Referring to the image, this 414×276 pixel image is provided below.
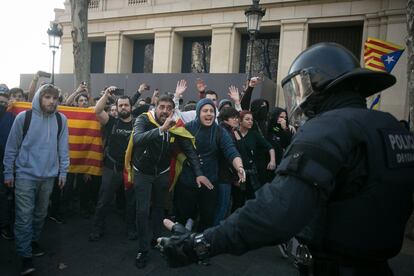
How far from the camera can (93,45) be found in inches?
781

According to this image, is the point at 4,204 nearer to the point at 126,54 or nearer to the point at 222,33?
the point at 222,33

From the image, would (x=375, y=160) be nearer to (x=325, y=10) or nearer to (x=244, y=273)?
(x=244, y=273)

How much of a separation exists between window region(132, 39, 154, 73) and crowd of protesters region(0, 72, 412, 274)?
13.9m

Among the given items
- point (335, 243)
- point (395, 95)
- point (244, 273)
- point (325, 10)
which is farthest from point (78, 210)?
point (325, 10)

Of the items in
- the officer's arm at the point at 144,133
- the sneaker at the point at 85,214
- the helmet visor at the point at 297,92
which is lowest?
the sneaker at the point at 85,214

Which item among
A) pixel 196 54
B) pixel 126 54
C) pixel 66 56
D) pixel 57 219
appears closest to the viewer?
pixel 57 219

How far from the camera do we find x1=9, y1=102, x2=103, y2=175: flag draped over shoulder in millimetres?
5586

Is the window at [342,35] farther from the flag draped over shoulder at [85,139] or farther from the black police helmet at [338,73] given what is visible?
the black police helmet at [338,73]

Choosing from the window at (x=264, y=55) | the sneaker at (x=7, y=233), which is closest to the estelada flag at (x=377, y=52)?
the sneaker at (x=7, y=233)

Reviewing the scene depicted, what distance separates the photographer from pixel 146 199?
396 cm

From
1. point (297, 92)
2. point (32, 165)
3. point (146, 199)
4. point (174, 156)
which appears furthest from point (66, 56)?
point (297, 92)

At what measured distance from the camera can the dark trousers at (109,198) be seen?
4.65m

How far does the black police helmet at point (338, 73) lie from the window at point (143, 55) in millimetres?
17552

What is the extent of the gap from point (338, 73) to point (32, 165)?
3.22 m
